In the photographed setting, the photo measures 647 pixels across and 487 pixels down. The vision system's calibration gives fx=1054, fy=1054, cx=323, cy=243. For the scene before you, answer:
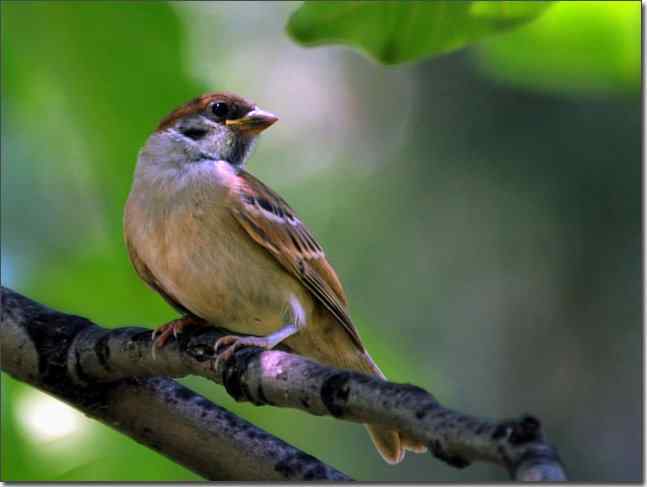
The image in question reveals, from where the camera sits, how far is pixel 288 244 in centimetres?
342

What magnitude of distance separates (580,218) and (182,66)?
3.11m

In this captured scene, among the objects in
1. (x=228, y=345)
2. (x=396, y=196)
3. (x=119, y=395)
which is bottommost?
(x=119, y=395)

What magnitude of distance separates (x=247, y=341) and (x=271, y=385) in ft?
1.66

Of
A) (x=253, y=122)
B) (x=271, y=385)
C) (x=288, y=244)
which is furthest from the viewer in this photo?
(x=253, y=122)

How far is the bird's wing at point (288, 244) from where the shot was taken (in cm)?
336

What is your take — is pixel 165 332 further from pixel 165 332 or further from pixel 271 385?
pixel 271 385

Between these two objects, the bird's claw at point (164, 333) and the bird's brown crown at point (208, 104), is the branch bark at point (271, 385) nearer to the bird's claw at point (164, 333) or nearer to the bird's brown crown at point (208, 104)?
the bird's claw at point (164, 333)

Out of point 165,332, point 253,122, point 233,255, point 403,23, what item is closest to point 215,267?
point 233,255

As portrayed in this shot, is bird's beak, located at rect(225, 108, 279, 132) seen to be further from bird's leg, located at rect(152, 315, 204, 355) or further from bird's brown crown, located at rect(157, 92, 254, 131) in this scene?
bird's leg, located at rect(152, 315, 204, 355)

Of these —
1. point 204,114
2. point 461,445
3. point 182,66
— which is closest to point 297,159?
point 204,114

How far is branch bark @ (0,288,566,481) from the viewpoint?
1.62 metres

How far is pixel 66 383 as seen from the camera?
2.85m

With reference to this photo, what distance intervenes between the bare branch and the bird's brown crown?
3.37 ft

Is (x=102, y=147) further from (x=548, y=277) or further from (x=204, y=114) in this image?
(x=548, y=277)
